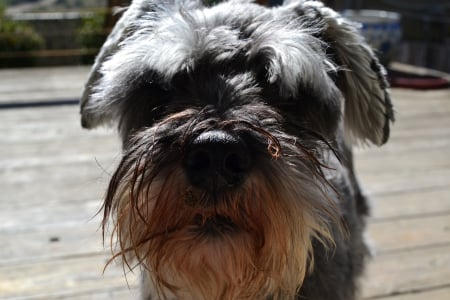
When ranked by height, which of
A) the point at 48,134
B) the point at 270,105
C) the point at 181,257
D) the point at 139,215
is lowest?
the point at 48,134

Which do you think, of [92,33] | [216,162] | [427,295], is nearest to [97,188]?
[427,295]

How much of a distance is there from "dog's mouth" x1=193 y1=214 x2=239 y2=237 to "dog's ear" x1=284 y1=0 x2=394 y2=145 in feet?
3.20

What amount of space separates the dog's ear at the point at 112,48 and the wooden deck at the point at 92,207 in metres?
0.21

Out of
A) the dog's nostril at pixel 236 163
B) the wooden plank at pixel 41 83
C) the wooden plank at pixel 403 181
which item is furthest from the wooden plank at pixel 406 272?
the wooden plank at pixel 41 83

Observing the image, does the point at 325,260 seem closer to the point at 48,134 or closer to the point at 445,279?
the point at 445,279

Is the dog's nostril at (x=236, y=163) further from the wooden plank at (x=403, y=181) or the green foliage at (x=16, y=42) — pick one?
the green foliage at (x=16, y=42)

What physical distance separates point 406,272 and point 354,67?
1434 millimetres

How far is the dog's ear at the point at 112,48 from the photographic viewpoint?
102 inches

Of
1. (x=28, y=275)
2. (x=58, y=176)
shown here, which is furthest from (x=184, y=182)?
(x=58, y=176)

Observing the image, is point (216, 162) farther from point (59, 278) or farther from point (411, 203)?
point (411, 203)

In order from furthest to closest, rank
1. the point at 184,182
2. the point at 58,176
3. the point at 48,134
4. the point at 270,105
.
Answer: the point at 48,134
the point at 58,176
the point at 270,105
the point at 184,182

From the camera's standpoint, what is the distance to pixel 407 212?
14.0 ft

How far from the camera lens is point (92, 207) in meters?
4.32

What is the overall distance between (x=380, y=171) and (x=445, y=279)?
1631 mm
